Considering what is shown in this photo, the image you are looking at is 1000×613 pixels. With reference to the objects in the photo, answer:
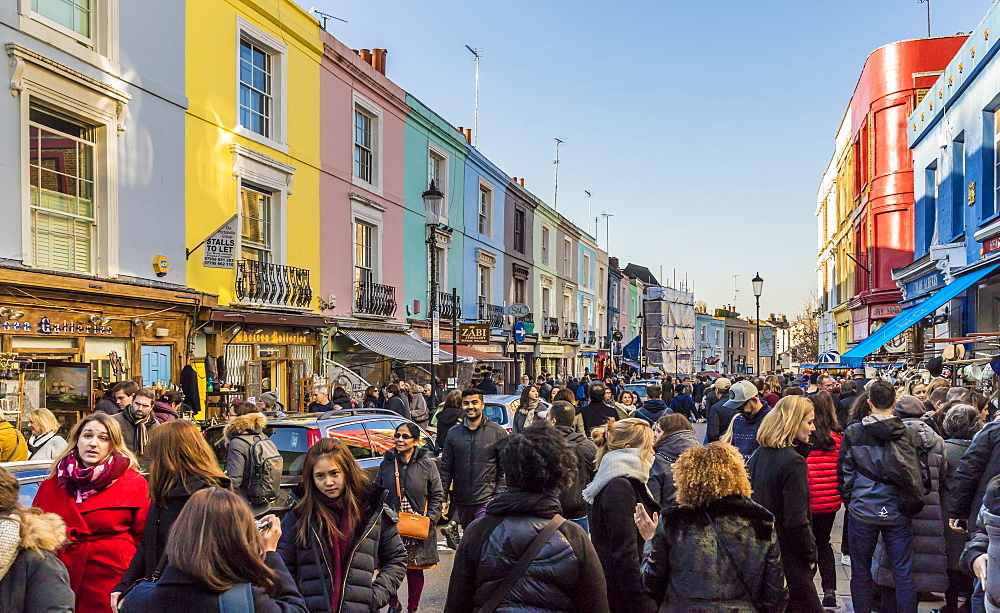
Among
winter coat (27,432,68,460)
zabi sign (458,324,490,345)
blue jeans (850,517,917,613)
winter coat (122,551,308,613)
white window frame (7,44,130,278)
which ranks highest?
white window frame (7,44,130,278)

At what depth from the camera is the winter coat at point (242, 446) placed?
6828 millimetres

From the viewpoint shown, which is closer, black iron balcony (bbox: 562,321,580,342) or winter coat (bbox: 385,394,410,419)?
winter coat (bbox: 385,394,410,419)

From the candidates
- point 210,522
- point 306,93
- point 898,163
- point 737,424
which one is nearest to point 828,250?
point 898,163

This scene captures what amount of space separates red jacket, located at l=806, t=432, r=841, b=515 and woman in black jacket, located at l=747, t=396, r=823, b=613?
107cm

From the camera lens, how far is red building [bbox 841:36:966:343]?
24.5 m

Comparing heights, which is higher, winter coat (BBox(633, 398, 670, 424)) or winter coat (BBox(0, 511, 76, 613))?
winter coat (BBox(0, 511, 76, 613))

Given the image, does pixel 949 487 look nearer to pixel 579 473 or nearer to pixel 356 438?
pixel 579 473

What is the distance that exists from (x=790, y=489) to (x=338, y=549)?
2885mm

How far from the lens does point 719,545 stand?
3590 mm

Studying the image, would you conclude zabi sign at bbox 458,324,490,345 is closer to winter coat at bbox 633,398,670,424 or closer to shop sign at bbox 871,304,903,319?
winter coat at bbox 633,398,670,424

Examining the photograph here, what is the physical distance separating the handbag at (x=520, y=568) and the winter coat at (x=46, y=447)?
556 centimetres

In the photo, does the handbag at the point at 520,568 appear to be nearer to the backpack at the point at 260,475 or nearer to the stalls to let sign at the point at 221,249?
the backpack at the point at 260,475

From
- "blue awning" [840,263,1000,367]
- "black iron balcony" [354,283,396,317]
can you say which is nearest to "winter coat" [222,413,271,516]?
"blue awning" [840,263,1000,367]

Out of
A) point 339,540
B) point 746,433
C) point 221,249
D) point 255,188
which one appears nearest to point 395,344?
point 255,188
